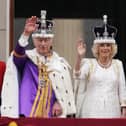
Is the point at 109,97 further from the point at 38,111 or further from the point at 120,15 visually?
the point at 120,15

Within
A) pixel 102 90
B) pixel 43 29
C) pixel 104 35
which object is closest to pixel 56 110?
pixel 102 90

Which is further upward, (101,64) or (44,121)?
(101,64)

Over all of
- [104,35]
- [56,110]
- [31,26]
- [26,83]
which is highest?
[31,26]

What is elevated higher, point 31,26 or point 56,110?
point 31,26

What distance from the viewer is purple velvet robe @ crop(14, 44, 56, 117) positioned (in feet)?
20.0

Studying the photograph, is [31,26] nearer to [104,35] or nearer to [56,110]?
[56,110]

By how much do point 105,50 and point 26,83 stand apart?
89cm

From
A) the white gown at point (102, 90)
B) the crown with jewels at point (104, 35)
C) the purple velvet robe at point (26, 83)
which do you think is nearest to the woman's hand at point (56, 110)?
the purple velvet robe at point (26, 83)

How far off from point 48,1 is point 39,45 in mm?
2097

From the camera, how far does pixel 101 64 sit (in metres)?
6.56

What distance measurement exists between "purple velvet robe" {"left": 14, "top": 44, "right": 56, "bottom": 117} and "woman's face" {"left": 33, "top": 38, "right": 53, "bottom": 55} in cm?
15

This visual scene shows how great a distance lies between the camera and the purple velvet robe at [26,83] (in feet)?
20.0

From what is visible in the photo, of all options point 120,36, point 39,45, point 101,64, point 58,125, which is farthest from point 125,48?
point 58,125

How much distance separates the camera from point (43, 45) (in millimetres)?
6199
